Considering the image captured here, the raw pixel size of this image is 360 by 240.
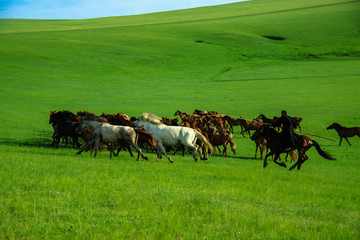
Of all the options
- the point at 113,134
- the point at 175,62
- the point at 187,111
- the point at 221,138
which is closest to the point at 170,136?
the point at 113,134

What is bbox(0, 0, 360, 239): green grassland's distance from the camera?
7.22 m

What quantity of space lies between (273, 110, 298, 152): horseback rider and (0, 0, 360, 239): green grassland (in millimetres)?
1112

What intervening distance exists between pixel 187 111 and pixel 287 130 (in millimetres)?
24096

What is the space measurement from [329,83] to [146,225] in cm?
5339

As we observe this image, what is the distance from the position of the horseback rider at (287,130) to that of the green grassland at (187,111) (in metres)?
1.11

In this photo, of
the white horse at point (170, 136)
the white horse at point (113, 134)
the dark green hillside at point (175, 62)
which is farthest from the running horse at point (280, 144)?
the dark green hillside at point (175, 62)

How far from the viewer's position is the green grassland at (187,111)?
7.22 metres

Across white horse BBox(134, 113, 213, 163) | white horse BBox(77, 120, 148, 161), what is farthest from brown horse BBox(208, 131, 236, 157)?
white horse BBox(77, 120, 148, 161)

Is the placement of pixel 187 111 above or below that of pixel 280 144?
below

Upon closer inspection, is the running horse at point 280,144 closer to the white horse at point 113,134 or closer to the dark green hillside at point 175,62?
the white horse at point 113,134

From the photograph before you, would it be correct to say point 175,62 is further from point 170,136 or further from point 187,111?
point 170,136

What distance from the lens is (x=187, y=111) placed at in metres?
37.9

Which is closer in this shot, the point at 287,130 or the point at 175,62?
the point at 287,130

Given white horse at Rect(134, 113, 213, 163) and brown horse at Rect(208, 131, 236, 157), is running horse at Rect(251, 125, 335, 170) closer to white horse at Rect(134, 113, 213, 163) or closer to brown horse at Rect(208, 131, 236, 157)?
white horse at Rect(134, 113, 213, 163)
